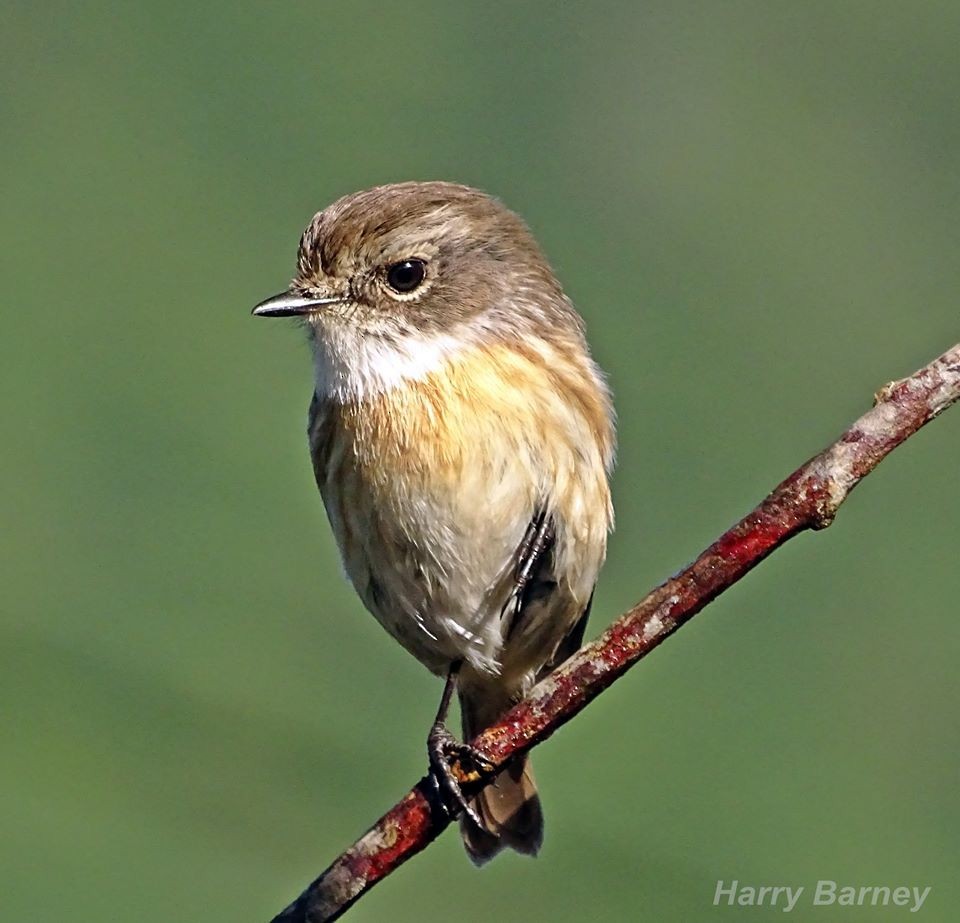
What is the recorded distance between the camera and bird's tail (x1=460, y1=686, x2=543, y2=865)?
5.26 m

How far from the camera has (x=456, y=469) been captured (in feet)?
14.8

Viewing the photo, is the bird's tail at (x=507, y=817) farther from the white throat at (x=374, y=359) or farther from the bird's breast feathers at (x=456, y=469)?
the white throat at (x=374, y=359)

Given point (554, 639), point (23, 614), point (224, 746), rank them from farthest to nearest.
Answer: point (23, 614) < point (224, 746) < point (554, 639)

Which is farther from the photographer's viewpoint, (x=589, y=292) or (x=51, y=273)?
(x=51, y=273)

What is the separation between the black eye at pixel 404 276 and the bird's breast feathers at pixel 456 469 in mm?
212

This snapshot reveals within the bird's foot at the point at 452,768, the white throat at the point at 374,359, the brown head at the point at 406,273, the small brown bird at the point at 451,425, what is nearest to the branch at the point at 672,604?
the bird's foot at the point at 452,768

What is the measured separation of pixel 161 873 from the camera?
262 inches

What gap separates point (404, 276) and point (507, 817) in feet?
6.03

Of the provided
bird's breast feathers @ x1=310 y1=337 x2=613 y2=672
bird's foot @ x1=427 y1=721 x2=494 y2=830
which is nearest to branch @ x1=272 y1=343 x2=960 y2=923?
bird's foot @ x1=427 y1=721 x2=494 y2=830

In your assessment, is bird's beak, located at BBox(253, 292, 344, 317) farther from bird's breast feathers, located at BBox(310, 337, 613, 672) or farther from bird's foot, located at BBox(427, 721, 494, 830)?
bird's foot, located at BBox(427, 721, 494, 830)

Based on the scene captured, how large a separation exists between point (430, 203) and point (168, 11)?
643 cm

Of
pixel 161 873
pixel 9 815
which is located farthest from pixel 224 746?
pixel 9 815

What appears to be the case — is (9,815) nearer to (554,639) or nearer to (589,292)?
(554,639)

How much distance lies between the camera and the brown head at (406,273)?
476 centimetres
